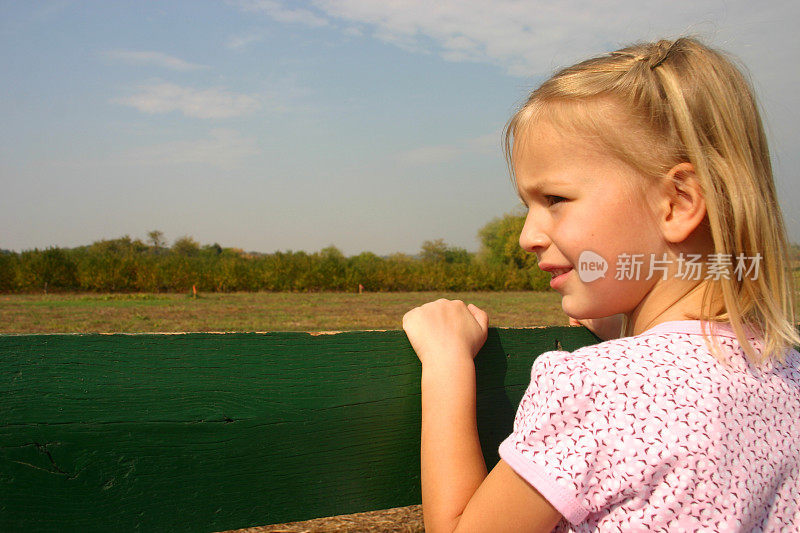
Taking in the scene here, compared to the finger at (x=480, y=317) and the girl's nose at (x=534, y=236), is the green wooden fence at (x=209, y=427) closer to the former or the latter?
the finger at (x=480, y=317)

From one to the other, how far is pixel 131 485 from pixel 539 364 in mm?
782

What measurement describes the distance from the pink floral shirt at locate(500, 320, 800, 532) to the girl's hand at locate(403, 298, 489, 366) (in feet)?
0.73

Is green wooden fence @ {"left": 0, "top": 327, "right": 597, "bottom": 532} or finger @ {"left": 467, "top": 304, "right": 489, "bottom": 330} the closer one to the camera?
green wooden fence @ {"left": 0, "top": 327, "right": 597, "bottom": 532}

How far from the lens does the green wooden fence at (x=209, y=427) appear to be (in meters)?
0.98

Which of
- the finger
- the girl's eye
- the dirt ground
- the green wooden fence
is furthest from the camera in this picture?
the dirt ground

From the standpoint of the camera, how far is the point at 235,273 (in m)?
28.5

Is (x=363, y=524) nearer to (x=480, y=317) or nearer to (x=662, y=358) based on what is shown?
(x=480, y=317)

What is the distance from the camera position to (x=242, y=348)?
3.61 feet

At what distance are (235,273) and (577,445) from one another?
2903cm

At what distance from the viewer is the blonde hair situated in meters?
1.01

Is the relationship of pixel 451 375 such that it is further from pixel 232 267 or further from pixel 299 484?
pixel 232 267

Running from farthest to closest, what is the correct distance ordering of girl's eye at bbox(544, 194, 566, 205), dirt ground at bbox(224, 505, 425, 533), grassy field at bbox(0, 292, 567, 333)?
grassy field at bbox(0, 292, 567, 333) < dirt ground at bbox(224, 505, 425, 533) < girl's eye at bbox(544, 194, 566, 205)

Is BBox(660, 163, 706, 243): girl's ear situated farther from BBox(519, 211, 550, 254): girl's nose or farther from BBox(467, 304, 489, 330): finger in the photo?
BBox(467, 304, 489, 330): finger

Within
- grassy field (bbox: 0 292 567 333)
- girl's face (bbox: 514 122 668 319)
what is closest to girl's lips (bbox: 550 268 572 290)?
girl's face (bbox: 514 122 668 319)
